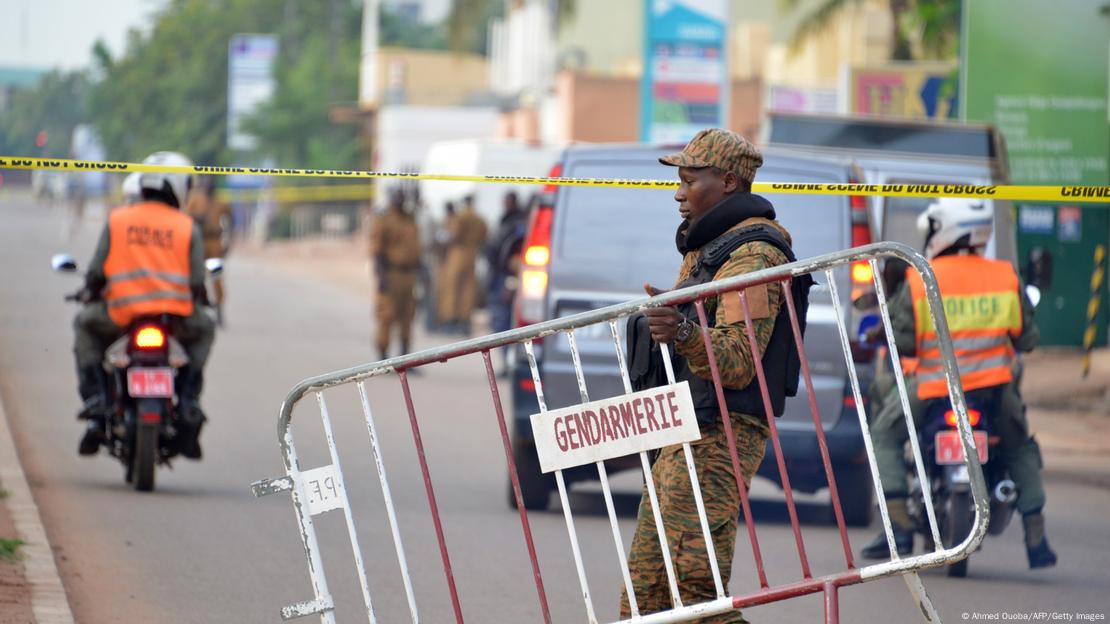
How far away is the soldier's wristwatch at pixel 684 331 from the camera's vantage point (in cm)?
490

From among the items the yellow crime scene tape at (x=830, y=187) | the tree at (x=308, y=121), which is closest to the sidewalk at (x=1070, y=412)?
the yellow crime scene tape at (x=830, y=187)

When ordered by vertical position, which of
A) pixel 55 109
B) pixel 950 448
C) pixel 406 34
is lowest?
pixel 950 448

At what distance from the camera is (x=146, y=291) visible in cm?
953

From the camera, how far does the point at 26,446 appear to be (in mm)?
11555

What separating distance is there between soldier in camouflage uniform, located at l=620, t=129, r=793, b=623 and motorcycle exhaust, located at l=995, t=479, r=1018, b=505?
340 cm

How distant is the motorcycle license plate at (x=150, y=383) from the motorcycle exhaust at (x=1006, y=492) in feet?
13.4

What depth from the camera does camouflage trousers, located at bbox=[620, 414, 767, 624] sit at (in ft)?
16.3

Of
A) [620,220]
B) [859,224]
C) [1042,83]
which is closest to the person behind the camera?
[859,224]

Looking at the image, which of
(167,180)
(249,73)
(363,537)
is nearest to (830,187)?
(363,537)

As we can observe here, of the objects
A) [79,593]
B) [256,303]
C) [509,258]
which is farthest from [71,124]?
[79,593]

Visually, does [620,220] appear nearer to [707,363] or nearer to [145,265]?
[145,265]

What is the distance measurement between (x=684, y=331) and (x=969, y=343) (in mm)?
3481

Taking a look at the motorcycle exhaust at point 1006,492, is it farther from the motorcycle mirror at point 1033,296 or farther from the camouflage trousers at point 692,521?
the camouflage trousers at point 692,521

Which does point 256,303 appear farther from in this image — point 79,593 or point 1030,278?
point 79,593
